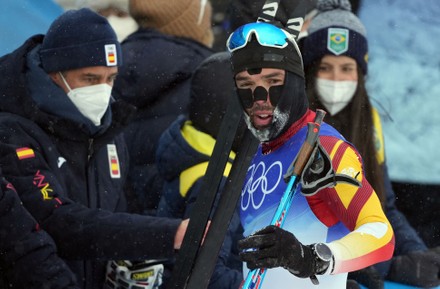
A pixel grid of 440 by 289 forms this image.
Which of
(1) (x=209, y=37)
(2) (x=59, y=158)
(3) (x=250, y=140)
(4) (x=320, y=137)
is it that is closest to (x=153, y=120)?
(1) (x=209, y=37)

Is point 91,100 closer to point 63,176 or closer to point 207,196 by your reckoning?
point 63,176

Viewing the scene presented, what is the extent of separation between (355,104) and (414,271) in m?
0.92

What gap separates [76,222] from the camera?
448cm

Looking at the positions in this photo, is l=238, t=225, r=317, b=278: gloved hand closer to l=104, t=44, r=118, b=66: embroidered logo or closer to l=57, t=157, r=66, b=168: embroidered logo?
l=57, t=157, r=66, b=168: embroidered logo

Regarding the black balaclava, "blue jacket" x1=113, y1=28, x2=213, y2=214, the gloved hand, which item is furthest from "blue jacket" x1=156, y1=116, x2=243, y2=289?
the gloved hand

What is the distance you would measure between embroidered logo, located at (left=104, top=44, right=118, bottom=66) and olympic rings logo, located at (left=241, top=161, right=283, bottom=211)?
1074 mm

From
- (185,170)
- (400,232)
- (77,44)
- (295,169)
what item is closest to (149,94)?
(185,170)

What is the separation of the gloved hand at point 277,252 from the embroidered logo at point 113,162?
1.61 metres

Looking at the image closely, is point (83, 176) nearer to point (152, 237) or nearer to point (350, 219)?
point (152, 237)

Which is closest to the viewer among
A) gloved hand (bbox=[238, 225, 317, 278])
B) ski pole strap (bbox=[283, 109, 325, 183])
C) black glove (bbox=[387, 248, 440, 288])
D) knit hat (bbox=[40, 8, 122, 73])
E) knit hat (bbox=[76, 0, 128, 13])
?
gloved hand (bbox=[238, 225, 317, 278])

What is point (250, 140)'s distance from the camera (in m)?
3.98

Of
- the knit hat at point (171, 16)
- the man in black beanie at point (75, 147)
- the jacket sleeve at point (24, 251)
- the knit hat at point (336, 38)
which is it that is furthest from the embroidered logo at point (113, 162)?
the knit hat at point (171, 16)

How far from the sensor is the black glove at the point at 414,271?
545 cm

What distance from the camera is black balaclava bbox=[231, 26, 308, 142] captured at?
3703 mm
